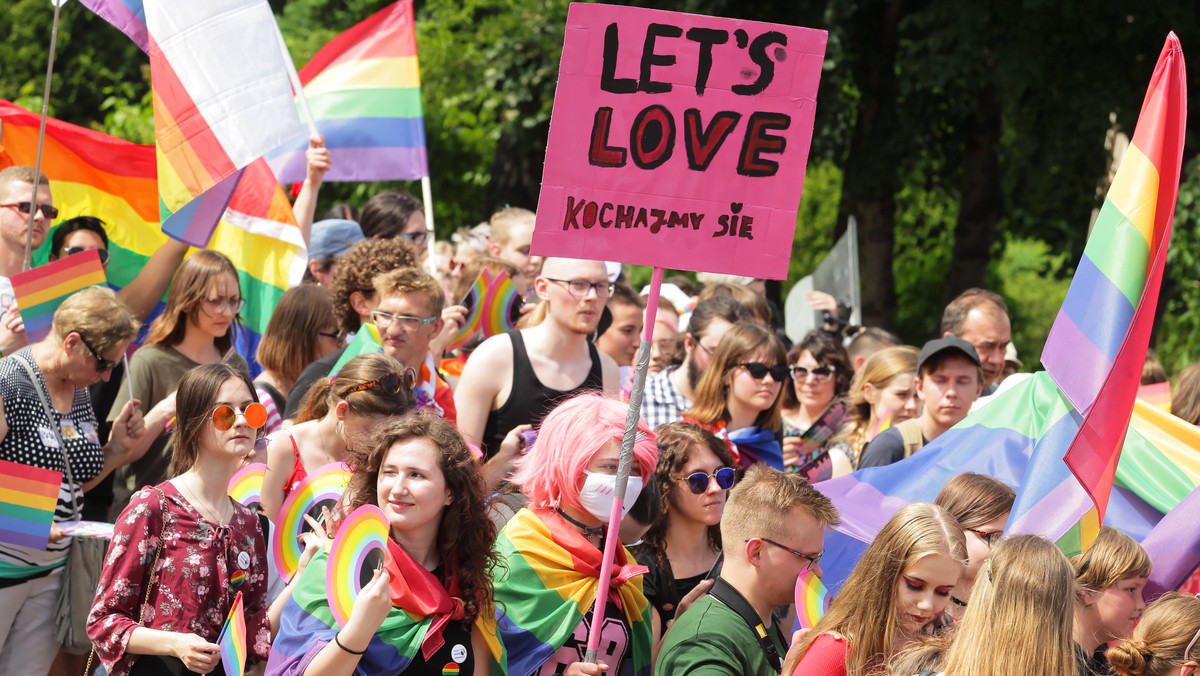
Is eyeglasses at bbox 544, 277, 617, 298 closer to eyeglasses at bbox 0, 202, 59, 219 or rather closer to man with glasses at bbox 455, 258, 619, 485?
man with glasses at bbox 455, 258, 619, 485

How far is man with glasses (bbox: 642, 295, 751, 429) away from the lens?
5797 millimetres

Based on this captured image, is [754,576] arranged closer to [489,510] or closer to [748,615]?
[748,615]

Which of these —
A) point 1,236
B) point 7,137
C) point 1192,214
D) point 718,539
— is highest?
point 1192,214

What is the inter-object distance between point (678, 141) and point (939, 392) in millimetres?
2085

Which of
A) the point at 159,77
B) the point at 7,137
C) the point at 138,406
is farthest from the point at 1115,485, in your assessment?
the point at 7,137

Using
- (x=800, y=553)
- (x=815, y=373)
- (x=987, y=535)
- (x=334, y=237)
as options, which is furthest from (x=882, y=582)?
(x=334, y=237)

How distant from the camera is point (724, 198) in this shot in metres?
3.68

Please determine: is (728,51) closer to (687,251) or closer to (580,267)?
(687,251)

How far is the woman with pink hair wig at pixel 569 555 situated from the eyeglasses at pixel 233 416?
0.77 metres

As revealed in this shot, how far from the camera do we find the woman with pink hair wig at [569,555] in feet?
11.7

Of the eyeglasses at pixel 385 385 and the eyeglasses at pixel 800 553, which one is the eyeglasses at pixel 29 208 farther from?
the eyeglasses at pixel 800 553

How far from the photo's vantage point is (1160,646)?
11.3 ft

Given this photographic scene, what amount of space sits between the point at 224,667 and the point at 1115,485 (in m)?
3.18

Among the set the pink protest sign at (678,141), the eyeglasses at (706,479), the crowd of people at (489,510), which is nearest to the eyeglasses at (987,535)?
the crowd of people at (489,510)
